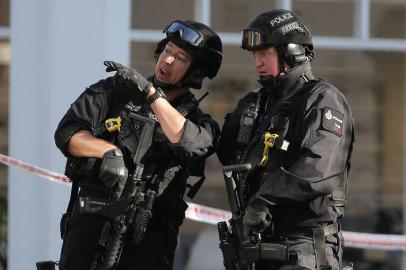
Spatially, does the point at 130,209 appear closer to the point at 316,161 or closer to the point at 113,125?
the point at 113,125

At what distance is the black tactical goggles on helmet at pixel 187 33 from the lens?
4.01 meters

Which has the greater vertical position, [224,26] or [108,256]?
[224,26]

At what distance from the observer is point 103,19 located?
5.67 m

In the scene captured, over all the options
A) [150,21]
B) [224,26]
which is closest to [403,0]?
[224,26]

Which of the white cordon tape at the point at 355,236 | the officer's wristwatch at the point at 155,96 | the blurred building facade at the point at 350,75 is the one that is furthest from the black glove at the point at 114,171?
the blurred building facade at the point at 350,75

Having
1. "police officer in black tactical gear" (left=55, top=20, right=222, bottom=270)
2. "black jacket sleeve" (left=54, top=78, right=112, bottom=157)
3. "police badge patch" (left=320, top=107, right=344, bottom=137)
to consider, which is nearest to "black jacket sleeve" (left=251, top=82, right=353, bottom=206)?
"police badge patch" (left=320, top=107, right=344, bottom=137)

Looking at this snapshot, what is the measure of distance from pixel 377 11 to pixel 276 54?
8.58 ft

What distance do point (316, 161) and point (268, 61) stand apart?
0.52 metres

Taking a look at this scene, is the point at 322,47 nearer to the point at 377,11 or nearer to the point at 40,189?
the point at 377,11

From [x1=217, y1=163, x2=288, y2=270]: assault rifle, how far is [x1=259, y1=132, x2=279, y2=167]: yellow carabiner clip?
0.27 ft

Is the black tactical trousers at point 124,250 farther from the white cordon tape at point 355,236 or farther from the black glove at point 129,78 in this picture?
the white cordon tape at point 355,236

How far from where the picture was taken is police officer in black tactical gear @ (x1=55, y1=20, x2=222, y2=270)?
3818 mm

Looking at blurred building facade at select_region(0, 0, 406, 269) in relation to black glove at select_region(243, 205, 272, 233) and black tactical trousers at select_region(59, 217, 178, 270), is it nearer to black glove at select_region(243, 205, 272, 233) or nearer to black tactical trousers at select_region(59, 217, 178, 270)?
black tactical trousers at select_region(59, 217, 178, 270)

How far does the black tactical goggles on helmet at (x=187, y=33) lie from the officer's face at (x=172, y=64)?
0.19 feet
